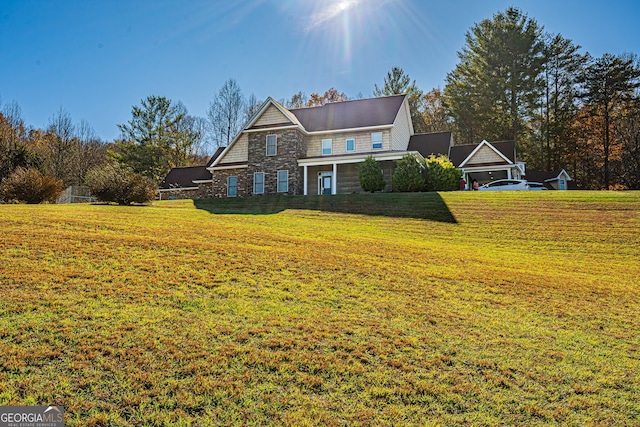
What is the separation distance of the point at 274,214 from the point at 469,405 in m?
14.3

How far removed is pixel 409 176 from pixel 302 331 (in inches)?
762

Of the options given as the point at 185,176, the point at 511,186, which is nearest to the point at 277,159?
the point at 185,176

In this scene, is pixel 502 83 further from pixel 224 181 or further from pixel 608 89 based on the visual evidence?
pixel 224 181

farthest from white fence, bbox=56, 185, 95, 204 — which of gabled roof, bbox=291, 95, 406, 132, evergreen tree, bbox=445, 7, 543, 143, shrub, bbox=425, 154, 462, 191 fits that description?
evergreen tree, bbox=445, 7, 543, 143

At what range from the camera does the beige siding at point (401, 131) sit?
92.8ft

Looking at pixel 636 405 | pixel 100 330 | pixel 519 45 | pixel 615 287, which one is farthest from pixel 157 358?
pixel 519 45

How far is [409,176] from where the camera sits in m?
23.3

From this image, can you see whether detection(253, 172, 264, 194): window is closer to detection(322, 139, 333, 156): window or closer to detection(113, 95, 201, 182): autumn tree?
detection(322, 139, 333, 156): window

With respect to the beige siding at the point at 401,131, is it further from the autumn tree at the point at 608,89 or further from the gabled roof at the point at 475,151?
the autumn tree at the point at 608,89

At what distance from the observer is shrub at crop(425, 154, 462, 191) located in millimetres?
23734

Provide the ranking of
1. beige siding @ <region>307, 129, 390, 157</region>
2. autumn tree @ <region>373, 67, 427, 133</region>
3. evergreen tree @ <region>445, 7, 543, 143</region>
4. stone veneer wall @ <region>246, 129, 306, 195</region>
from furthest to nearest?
autumn tree @ <region>373, 67, 427, 133</region> → evergreen tree @ <region>445, 7, 543, 143</region> → beige siding @ <region>307, 129, 390, 157</region> → stone veneer wall @ <region>246, 129, 306, 195</region>

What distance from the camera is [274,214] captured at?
57.6 feet

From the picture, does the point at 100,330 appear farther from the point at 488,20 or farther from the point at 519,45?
the point at 488,20

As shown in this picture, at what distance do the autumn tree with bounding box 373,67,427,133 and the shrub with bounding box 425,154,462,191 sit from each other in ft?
75.6
